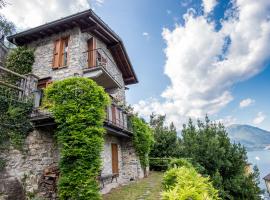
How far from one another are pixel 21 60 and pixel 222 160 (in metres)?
16.7

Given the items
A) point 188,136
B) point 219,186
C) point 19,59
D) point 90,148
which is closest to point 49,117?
point 90,148

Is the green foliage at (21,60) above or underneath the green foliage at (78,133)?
above

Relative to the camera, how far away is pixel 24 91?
844 centimetres

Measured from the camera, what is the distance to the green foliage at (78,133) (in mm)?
6250

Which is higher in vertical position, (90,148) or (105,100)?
(105,100)

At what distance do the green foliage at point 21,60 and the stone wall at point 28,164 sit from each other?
5.37 m

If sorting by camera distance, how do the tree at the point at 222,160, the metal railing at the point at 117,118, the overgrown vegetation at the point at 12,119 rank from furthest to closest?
the tree at the point at 222,160 → the metal railing at the point at 117,118 → the overgrown vegetation at the point at 12,119

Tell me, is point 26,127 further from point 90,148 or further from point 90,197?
point 90,197

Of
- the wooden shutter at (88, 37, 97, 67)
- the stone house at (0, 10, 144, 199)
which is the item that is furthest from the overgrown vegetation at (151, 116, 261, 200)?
the wooden shutter at (88, 37, 97, 67)

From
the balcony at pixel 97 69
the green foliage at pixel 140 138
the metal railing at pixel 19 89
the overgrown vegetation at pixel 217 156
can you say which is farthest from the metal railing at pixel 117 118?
the overgrown vegetation at pixel 217 156

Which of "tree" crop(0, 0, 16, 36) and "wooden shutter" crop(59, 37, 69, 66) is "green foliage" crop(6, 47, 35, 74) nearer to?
"wooden shutter" crop(59, 37, 69, 66)

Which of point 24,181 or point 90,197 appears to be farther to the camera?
point 24,181

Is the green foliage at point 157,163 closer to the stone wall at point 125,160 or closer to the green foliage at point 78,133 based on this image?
the stone wall at point 125,160

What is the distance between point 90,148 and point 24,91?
415 cm
